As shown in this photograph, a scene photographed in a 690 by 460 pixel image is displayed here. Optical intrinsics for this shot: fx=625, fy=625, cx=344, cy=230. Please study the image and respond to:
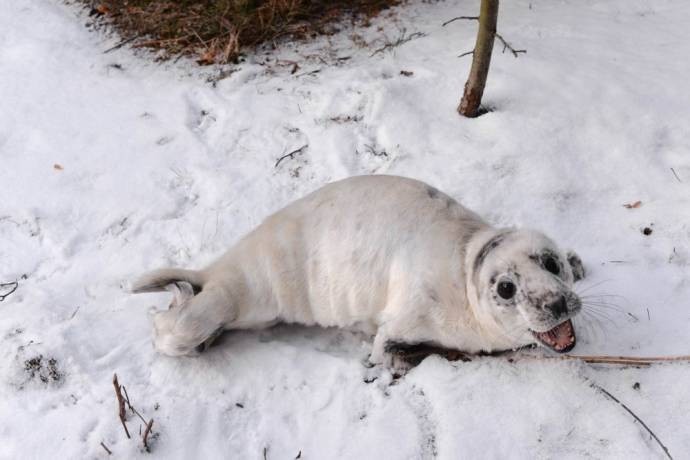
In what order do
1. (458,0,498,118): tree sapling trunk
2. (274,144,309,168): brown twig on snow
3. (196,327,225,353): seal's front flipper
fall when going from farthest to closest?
(274,144,309,168): brown twig on snow
(458,0,498,118): tree sapling trunk
(196,327,225,353): seal's front flipper

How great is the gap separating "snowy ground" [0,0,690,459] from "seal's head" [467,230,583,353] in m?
0.21

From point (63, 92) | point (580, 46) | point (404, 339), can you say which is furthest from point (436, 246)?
point (63, 92)

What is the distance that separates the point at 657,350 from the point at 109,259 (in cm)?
289

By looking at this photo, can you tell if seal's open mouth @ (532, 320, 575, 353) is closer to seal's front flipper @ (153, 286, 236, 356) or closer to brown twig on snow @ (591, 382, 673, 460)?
brown twig on snow @ (591, 382, 673, 460)

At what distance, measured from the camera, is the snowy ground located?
2.71 meters

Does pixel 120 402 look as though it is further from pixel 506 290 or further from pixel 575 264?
pixel 575 264

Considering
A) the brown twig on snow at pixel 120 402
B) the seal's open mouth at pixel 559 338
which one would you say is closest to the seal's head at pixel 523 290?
the seal's open mouth at pixel 559 338

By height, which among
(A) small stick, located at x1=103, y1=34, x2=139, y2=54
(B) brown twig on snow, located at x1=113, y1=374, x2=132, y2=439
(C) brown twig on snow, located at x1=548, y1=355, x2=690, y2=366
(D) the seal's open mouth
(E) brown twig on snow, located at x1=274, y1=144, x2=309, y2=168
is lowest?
(B) brown twig on snow, located at x1=113, y1=374, x2=132, y2=439

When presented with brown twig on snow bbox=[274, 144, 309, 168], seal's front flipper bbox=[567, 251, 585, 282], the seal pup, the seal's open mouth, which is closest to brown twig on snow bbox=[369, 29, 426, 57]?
brown twig on snow bbox=[274, 144, 309, 168]

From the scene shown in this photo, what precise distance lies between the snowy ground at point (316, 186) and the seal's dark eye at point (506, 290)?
414 mm

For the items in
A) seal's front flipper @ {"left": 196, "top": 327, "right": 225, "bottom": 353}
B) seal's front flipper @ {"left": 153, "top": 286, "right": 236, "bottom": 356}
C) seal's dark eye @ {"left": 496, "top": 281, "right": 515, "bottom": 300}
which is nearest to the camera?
seal's dark eye @ {"left": 496, "top": 281, "right": 515, "bottom": 300}

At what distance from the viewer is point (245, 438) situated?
9.01 ft

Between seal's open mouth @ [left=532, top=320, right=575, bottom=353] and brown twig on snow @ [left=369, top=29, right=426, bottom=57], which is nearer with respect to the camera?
seal's open mouth @ [left=532, top=320, right=575, bottom=353]

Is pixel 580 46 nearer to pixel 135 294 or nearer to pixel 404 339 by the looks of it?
pixel 404 339
